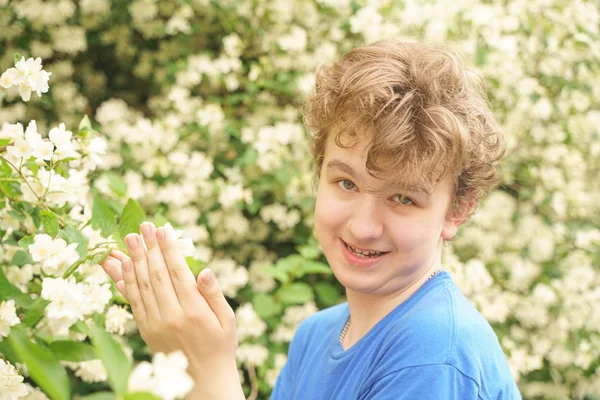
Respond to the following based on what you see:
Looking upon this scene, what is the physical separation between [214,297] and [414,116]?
477mm

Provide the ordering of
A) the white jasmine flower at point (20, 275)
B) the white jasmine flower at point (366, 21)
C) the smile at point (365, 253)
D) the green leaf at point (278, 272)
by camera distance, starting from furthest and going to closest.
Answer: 1. the white jasmine flower at point (366, 21)
2. the green leaf at point (278, 272)
3. the white jasmine flower at point (20, 275)
4. the smile at point (365, 253)

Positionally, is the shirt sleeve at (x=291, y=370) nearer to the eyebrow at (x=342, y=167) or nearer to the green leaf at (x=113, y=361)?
the eyebrow at (x=342, y=167)

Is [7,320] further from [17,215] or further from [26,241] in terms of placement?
[17,215]

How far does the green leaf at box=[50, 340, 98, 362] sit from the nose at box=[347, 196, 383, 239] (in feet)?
1.63

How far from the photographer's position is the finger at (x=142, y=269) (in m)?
1.15

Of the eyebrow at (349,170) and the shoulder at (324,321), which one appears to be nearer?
the eyebrow at (349,170)

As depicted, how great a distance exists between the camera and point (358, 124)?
4.30ft

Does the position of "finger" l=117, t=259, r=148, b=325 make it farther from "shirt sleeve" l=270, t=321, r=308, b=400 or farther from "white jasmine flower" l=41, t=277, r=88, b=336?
"shirt sleeve" l=270, t=321, r=308, b=400

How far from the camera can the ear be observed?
1396 mm

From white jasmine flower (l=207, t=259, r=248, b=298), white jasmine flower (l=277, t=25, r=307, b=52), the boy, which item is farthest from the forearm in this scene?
white jasmine flower (l=277, t=25, r=307, b=52)

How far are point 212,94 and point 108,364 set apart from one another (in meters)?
2.53

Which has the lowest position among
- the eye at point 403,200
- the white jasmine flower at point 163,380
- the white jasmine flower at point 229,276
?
the white jasmine flower at point 163,380

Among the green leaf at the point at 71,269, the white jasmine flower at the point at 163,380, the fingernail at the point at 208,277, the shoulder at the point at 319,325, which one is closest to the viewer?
the white jasmine flower at the point at 163,380

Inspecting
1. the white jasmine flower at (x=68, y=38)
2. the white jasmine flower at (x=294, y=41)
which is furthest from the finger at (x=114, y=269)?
the white jasmine flower at (x=68, y=38)
